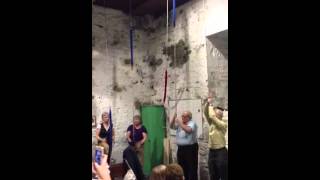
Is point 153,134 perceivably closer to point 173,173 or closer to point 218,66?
point 173,173

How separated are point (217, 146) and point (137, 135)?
0.59 m

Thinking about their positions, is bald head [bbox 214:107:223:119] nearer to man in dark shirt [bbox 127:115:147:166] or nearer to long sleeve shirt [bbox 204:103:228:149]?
long sleeve shirt [bbox 204:103:228:149]

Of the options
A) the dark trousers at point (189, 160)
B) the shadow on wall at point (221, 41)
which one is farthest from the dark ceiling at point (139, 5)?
the dark trousers at point (189, 160)

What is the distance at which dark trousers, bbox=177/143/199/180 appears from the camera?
7.32 ft

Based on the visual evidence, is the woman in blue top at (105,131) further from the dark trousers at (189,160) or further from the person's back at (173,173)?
the dark trousers at (189,160)

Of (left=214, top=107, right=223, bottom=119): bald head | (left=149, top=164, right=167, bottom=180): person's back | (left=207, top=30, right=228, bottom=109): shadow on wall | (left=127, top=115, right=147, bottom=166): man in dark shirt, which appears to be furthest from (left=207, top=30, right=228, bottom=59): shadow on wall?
(left=149, top=164, right=167, bottom=180): person's back

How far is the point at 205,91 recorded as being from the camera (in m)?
2.36

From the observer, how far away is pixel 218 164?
209cm

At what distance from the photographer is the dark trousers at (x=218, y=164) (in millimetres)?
2051

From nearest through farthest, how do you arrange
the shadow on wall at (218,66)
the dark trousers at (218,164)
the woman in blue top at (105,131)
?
the woman in blue top at (105,131), the dark trousers at (218,164), the shadow on wall at (218,66)

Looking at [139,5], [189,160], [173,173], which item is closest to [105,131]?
[173,173]
